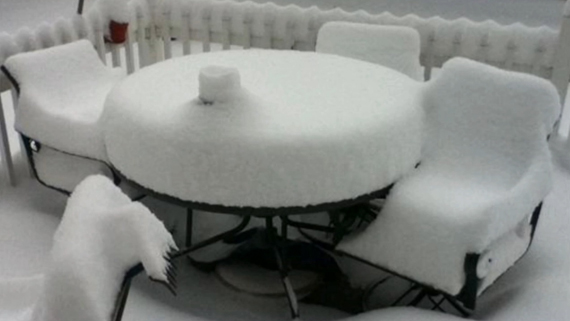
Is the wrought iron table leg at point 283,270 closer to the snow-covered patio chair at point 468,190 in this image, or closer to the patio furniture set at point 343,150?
the patio furniture set at point 343,150

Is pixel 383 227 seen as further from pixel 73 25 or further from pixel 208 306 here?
pixel 73 25

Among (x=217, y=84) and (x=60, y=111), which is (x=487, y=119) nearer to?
(x=217, y=84)

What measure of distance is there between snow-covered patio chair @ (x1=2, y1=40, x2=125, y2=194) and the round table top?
0.99 feet

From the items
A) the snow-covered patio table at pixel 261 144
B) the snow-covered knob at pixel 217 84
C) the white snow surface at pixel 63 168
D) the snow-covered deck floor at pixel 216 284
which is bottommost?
the snow-covered deck floor at pixel 216 284

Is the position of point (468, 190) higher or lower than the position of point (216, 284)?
higher

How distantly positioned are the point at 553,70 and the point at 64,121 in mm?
2335

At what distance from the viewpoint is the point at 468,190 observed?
6.88ft

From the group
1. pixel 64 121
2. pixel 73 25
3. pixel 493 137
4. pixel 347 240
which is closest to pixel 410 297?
pixel 347 240

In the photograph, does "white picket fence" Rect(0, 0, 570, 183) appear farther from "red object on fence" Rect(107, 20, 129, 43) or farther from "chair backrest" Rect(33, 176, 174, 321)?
"chair backrest" Rect(33, 176, 174, 321)

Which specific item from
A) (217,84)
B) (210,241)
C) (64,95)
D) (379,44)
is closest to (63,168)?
(64,95)

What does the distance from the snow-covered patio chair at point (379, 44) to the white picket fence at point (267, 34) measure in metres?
0.50

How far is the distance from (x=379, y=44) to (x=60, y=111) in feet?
4.62

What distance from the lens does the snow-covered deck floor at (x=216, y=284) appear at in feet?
6.24

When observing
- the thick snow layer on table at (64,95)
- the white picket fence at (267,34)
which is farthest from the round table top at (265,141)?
the white picket fence at (267,34)
